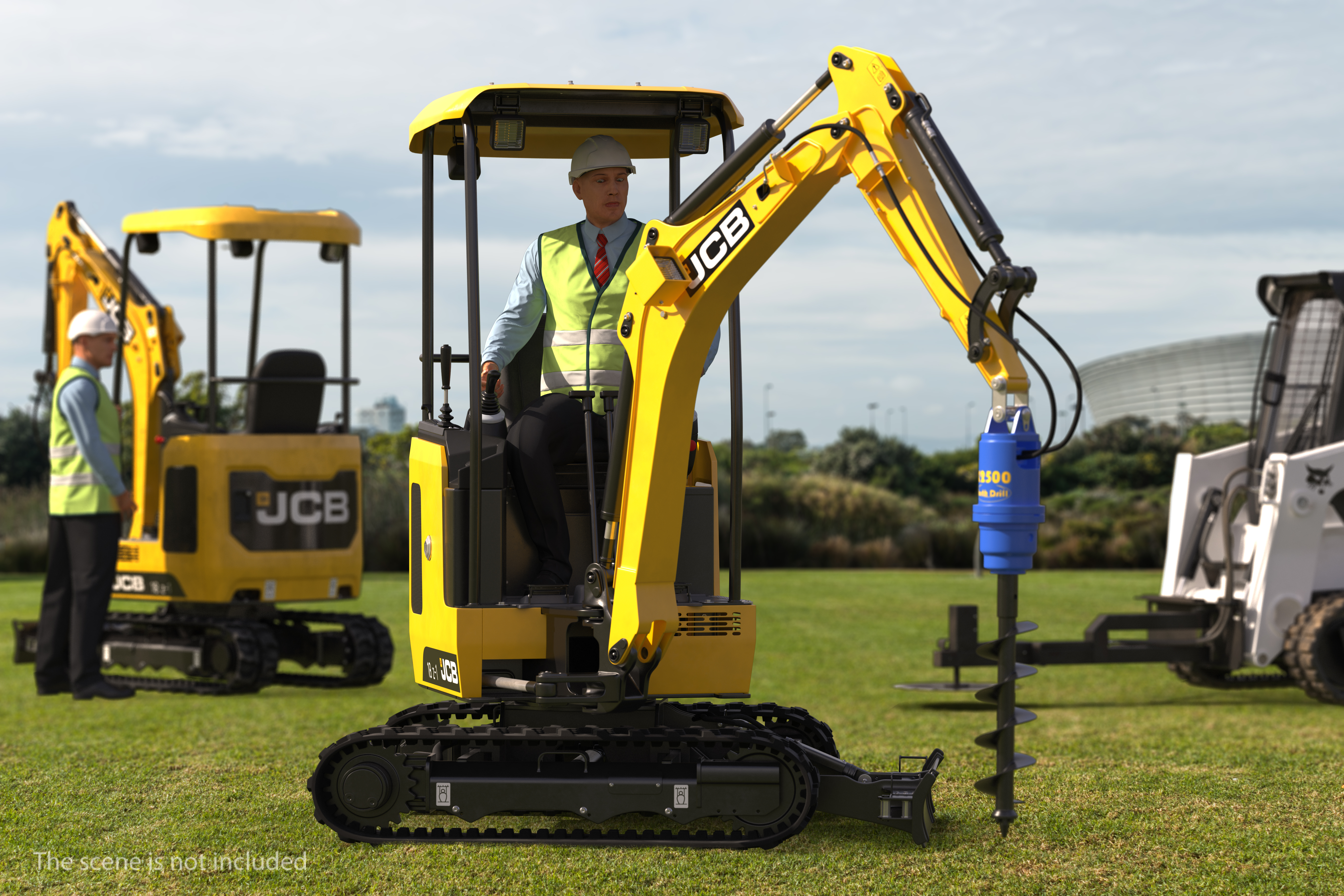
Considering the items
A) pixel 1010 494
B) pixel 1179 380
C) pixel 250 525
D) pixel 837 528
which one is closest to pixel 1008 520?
pixel 1010 494

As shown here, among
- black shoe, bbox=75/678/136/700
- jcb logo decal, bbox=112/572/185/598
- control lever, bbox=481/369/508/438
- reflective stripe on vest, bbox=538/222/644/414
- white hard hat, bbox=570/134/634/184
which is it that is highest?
white hard hat, bbox=570/134/634/184

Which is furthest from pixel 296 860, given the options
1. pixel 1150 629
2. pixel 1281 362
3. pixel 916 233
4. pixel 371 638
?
pixel 1281 362

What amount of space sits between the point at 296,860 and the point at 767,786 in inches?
69.7

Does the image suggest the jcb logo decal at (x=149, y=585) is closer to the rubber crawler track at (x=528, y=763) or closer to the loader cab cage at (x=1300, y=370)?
the rubber crawler track at (x=528, y=763)

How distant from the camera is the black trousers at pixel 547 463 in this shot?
5633mm

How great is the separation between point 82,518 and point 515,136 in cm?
521

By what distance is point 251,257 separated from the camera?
34.8 ft

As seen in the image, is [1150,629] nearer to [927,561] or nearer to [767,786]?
[767,786]

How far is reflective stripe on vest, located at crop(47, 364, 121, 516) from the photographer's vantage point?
30.7 ft

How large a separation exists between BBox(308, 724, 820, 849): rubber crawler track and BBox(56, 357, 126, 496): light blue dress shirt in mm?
4534

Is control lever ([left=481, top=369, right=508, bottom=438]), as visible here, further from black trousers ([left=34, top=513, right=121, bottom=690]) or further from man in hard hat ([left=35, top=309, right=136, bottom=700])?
black trousers ([left=34, top=513, right=121, bottom=690])

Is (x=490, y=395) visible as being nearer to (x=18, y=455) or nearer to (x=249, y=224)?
(x=249, y=224)

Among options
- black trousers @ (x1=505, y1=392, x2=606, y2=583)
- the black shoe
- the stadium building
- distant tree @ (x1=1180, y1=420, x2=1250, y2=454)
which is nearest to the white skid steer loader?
black trousers @ (x1=505, y1=392, x2=606, y2=583)

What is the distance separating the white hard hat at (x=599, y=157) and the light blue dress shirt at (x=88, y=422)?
197 inches
